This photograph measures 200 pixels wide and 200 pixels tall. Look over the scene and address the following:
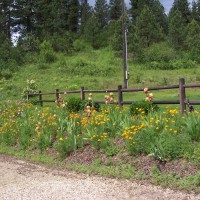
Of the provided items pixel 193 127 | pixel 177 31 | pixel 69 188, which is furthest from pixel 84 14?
pixel 69 188

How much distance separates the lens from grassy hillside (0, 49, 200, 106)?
31.2 meters

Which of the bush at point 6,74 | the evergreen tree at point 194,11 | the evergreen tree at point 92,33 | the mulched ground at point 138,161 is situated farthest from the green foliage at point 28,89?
the evergreen tree at point 194,11

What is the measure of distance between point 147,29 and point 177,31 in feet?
14.4

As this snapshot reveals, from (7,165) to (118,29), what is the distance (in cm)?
3742

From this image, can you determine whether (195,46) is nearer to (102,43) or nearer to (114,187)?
(102,43)

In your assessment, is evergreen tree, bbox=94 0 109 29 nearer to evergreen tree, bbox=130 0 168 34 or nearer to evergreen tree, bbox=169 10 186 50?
evergreen tree, bbox=130 0 168 34

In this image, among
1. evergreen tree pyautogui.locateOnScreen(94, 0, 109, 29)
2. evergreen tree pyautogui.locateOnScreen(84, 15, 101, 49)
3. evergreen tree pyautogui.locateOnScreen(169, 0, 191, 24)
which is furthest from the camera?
evergreen tree pyautogui.locateOnScreen(94, 0, 109, 29)

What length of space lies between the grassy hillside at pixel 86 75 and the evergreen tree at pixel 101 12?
2368 cm

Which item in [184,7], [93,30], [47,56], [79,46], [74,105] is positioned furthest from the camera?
[184,7]

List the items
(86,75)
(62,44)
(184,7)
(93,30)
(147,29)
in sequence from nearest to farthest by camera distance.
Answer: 1. (86,75)
2. (147,29)
3. (62,44)
4. (93,30)
5. (184,7)

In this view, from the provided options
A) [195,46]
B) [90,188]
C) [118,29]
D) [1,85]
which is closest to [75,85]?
[1,85]

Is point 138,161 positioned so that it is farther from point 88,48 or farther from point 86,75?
point 88,48

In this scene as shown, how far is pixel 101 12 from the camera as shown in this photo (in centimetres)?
7131

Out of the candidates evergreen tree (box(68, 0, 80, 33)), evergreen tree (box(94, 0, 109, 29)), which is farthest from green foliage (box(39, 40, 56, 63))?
evergreen tree (box(94, 0, 109, 29))
